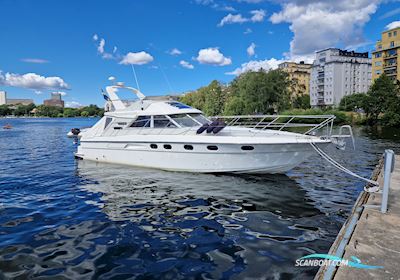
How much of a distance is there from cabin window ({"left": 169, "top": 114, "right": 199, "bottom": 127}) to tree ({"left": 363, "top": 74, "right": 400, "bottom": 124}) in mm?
48735

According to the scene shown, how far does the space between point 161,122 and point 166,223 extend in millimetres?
6543

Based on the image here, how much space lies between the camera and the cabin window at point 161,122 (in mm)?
12766

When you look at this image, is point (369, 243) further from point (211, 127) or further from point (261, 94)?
point (261, 94)

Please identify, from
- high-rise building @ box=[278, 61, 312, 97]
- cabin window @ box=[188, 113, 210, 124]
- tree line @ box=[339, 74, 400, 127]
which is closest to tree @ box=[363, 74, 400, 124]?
tree line @ box=[339, 74, 400, 127]

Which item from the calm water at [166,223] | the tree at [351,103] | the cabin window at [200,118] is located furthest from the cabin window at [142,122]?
the tree at [351,103]

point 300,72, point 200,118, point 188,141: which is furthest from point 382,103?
point 300,72

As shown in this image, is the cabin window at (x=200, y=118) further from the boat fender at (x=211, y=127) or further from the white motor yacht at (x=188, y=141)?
the boat fender at (x=211, y=127)

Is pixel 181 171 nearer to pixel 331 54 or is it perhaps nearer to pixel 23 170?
pixel 23 170

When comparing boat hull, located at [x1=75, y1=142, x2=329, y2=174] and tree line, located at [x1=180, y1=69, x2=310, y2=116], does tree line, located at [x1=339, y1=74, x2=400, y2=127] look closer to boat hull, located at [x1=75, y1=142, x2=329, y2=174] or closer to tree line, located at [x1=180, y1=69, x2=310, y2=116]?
tree line, located at [x1=180, y1=69, x2=310, y2=116]

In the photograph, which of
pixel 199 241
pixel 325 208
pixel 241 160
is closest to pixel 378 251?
pixel 199 241

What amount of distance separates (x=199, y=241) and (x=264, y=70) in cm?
6679

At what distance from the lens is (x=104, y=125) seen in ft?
49.7

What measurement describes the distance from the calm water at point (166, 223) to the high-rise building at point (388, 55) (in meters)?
73.2

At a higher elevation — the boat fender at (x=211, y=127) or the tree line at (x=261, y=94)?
the tree line at (x=261, y=94)
